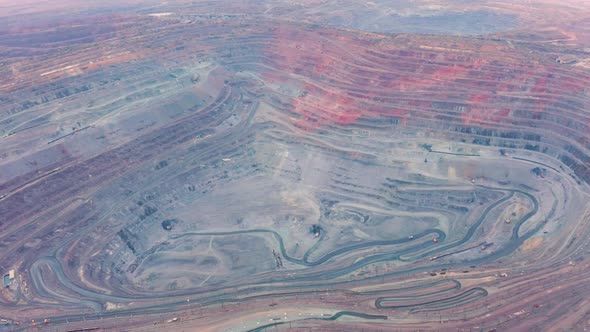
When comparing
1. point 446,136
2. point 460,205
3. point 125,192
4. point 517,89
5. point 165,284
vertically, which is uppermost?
point 517,89

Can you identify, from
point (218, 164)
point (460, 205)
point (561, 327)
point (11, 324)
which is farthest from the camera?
point (218, 164)

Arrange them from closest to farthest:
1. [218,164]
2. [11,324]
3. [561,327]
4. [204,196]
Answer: [561,327], [11,324], [204,196], [218,164]

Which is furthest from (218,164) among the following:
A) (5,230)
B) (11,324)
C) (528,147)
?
(528,147)

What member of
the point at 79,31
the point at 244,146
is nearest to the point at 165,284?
the point at 244,146

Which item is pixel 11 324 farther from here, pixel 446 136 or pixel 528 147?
pixel 528 147

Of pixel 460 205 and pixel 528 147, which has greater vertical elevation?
pixel 528 147

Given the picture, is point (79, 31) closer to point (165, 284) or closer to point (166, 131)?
point (166, 131)

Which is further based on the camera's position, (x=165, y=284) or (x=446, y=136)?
(x=446, y=136)
